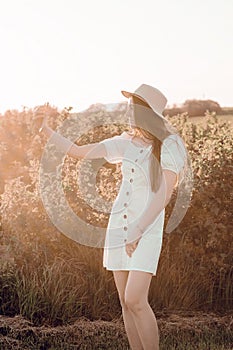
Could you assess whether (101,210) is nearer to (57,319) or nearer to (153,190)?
(57,319)

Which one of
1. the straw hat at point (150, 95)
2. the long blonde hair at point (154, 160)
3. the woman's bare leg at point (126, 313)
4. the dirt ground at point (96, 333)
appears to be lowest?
the dirt ground at point (96, 333)

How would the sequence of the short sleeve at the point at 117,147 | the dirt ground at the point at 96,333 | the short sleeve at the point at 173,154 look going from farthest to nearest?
1. the dirt ground at the point at 96,333
2. the short sleeve at the point at 117,147
3. the short sleeve at the point at 173,154

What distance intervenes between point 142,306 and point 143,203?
23.4 inches

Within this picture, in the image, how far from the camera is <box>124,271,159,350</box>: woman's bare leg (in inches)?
164

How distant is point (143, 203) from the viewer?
14.1ft

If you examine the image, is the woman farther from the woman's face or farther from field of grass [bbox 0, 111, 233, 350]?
field of grass [bbox 0, 111, 233, 350]

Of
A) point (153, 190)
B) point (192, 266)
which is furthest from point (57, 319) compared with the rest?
point (153, 190)

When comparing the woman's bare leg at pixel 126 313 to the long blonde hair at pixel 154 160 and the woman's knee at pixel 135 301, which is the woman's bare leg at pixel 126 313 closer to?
the woman's knee at pixel 135 301

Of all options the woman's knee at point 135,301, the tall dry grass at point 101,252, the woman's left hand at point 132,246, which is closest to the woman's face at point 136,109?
the woman's left hand at point 132,246

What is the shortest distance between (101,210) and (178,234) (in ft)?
2.30

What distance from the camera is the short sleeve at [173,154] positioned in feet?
13.7

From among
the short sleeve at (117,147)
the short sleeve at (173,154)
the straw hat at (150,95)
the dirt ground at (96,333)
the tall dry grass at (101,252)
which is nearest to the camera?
the short sleeve at (173,154)

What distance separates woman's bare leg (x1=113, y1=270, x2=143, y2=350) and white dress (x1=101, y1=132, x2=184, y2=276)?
66 mm

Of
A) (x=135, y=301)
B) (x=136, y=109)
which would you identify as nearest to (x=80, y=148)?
(x=136, y=109)
